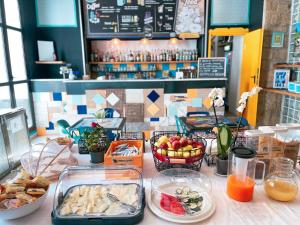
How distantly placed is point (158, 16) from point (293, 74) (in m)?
2.88

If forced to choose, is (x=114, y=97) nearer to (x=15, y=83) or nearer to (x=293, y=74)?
(x=15, y=83)

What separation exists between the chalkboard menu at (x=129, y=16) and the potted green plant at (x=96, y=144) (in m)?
4.16

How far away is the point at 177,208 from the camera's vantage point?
91 centimetres

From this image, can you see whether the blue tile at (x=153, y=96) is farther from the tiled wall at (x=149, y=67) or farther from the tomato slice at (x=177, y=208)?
the tomato slice at (x=177, y=208)

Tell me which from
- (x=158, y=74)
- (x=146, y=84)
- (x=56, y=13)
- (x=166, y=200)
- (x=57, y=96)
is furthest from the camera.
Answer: (x=158, y=74)

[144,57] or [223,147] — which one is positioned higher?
[144,57]

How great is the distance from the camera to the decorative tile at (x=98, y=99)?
4078mm

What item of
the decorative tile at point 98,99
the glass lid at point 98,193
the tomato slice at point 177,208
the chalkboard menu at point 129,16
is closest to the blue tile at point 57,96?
the decorative tile at point 98,99

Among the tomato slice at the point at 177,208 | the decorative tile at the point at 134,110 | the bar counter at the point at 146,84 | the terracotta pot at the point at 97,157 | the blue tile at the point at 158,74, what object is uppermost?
the blue tile at the point at 158,74

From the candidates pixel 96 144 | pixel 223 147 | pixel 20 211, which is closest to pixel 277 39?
pixel 223 147

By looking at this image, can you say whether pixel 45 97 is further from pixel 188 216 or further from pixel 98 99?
pixel 188 216

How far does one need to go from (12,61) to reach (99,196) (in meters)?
4.26

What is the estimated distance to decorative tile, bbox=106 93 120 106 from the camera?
4074 mm

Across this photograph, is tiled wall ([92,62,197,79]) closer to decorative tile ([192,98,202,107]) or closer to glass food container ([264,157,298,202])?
decorative tile ([192,98,202,107])
